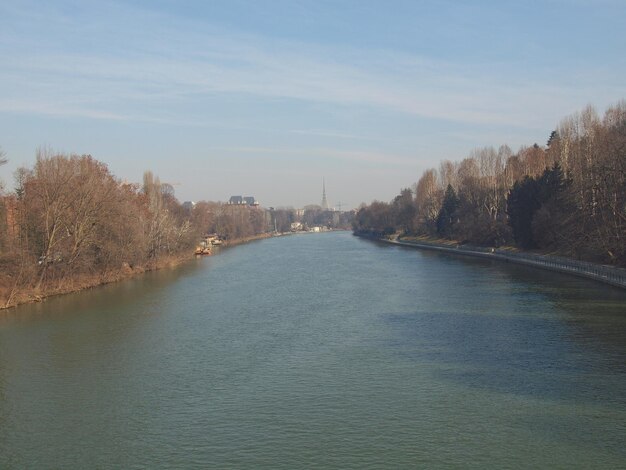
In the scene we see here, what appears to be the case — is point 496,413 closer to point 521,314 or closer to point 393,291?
point 521,314

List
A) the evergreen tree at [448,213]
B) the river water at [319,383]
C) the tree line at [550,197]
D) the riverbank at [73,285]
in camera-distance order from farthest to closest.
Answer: the evergreen tree at [448,213]
the tree line at [550,197]
the riverbank at [73,285]
the river water at [319,383]

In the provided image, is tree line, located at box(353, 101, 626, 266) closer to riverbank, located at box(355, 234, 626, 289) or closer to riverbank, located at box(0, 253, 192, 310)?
riverbank, located at box(355, 234, 626, 289)

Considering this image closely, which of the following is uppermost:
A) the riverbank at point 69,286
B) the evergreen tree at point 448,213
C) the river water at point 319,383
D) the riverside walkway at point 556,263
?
the evergreen tree at point 448,213

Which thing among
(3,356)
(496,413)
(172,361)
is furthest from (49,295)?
(496,413)

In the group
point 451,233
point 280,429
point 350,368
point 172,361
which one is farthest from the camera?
point 451,233

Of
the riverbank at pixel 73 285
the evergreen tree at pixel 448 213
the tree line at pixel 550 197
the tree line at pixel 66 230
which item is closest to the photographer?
the riverbank at pixel 73 285

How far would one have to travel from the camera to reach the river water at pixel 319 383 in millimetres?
12656

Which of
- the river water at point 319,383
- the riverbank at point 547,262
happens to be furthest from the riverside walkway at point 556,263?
the river water at point 319,383

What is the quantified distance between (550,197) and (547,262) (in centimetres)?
832

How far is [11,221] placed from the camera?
35688 millimetres

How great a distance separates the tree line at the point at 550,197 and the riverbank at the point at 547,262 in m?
1.49

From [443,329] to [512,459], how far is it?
1268cm

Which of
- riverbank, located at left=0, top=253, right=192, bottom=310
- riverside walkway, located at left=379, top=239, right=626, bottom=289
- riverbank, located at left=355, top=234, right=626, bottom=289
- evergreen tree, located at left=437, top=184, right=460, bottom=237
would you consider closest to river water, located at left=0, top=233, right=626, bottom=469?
riverbank, located at left=0, top=253, right=192, bottom=310

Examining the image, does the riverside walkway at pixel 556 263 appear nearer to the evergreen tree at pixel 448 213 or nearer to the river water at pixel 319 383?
the river water at pixel 319 383
